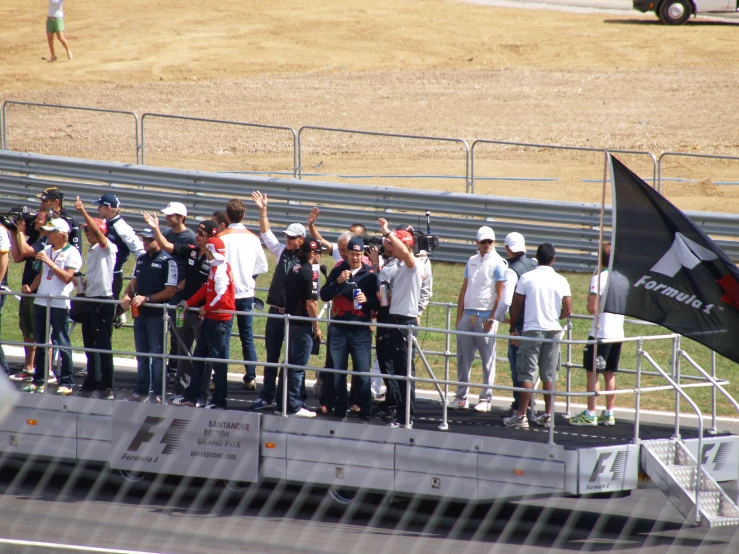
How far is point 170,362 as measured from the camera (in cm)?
998

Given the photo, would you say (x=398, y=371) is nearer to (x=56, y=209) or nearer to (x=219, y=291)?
(x=219, y=291)

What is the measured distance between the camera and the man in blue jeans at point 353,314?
8867mm

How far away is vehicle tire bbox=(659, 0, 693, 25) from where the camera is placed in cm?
3375

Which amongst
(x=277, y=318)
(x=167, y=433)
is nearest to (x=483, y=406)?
(x=277, y=318)

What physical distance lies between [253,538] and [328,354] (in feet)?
6.00

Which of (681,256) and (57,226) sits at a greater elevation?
(681,256)

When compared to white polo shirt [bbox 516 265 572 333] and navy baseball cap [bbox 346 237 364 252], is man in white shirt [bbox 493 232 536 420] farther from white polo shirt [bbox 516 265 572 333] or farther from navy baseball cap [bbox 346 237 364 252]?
navy baseball cap [bbox 346 237 364 252]

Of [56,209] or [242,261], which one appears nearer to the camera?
[242,261]

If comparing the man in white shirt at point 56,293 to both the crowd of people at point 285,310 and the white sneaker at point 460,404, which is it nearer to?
the crowd of people at point 285,310

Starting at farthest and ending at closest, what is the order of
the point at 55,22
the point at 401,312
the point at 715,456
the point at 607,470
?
the point at 55,22
the point at 401,312
the point at 715,456
the point at 607,470

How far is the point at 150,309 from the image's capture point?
30.3 feet

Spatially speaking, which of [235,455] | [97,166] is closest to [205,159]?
[97,166]

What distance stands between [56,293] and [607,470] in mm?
5109

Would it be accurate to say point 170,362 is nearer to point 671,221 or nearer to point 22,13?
point 671,221
